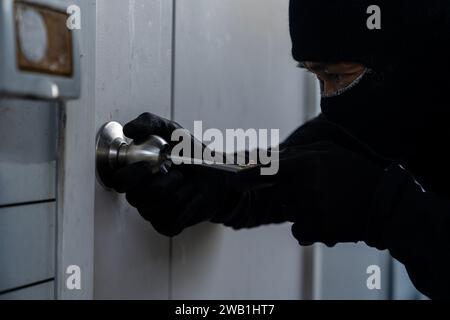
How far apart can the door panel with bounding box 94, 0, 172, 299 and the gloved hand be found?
1.5 inches

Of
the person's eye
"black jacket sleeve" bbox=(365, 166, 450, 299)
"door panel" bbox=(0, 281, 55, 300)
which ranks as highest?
the person's eye

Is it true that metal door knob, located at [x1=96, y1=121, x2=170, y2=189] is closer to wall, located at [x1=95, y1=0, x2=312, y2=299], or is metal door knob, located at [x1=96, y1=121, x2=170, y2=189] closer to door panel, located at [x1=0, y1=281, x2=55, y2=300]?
wall, located at [x1=95, y1=0, x2=312, y2=299]

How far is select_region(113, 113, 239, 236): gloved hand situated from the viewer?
0.83 meters

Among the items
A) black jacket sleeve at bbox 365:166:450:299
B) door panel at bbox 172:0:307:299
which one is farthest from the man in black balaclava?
door panel at bbox 172:0:307:299

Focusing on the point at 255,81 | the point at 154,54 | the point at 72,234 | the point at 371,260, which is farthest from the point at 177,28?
the point at 371,260

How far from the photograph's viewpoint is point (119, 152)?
0.85 metres

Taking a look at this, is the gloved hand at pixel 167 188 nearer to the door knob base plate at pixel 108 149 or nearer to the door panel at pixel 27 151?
the door knob base plate at pixel 108 149

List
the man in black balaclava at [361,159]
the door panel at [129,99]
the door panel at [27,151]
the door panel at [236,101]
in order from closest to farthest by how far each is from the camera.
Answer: the door panel at [27,151] → the door panel at [129,99] → the man in black balaclava at [361,159] → the door panel at [236,101]

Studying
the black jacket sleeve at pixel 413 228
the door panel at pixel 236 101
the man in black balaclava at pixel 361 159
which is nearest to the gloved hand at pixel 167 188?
the man in black balaclava at pixel 361 159

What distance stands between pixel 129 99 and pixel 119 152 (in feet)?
0.28

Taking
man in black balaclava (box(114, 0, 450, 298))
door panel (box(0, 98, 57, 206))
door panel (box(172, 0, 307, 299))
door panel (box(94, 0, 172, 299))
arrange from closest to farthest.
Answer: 1. door panel (box(0, 98, 57, 206))
2. door panel (box(94, 0, 172, 299))
3. man in black balaclava (box(114, 0, 450, 298))
4. door panel (box(172, 0, 307, 299))

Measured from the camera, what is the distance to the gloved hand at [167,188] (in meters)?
0.83

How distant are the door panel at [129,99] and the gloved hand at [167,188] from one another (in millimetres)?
37

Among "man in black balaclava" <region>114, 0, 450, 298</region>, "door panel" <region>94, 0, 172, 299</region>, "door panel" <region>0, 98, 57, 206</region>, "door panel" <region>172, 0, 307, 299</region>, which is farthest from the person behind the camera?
"door panel" <region>172, 0, 307, 299</region>
